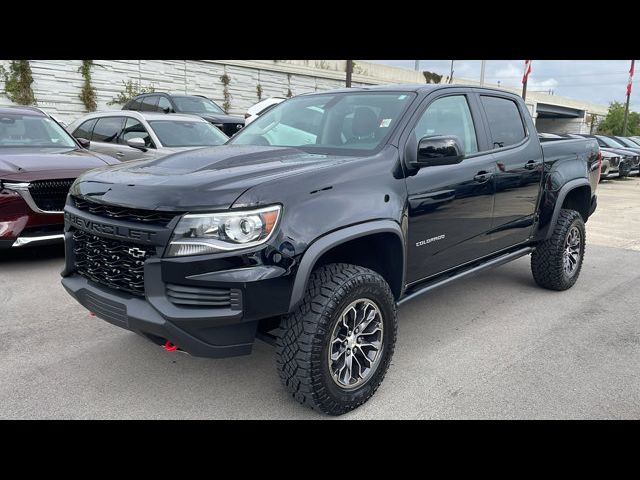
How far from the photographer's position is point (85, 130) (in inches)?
363

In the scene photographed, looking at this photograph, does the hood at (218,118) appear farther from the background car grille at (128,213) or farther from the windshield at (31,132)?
the background car grille at (128,213)

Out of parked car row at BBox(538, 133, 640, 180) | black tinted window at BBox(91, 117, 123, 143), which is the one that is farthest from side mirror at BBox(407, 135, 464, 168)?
parked car row at BBox(538, 133, 640, 180)

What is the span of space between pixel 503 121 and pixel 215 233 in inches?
118

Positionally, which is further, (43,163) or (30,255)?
(30,255)

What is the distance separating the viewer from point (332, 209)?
9.12 ft

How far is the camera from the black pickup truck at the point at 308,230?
8.27 feet

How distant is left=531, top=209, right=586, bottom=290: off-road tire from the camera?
16.2 feet

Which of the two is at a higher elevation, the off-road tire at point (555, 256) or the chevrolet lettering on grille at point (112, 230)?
the chevrolet lettering on grille at point (112, 230)

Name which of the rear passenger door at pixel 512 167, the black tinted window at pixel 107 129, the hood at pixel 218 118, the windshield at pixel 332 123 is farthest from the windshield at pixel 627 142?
the windshield at pixel 332 123

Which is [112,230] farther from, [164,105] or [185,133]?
[164,105]

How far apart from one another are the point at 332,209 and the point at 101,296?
1.35 m

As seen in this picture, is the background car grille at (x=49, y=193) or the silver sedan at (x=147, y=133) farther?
the silver sedan at (x=147, y=133)

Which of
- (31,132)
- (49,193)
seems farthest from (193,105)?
(49,193)

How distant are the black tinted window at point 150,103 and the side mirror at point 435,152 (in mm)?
10673
